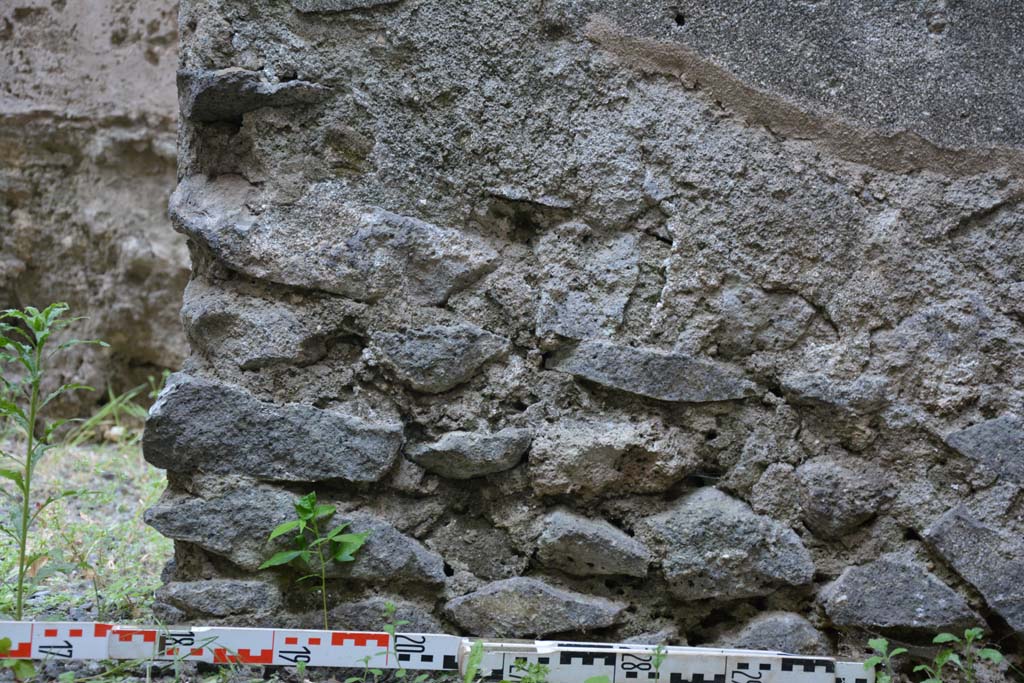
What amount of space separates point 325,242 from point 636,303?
0.64m

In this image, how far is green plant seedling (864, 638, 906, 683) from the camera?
1.74 meters

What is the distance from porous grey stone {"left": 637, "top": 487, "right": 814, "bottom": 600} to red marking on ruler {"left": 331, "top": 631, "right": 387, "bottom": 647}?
0.55m

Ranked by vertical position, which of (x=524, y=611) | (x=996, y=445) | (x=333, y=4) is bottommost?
(x=524, y=611)

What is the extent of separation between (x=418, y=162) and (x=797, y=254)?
0.80 meters

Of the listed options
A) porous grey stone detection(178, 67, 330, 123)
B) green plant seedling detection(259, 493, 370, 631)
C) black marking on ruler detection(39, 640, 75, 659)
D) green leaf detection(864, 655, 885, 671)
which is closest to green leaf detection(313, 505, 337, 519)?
green plant seedling detection(259, 493, 370, 631)

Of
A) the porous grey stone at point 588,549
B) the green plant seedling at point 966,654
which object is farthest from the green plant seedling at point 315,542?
the green plant seedling at point 966,654

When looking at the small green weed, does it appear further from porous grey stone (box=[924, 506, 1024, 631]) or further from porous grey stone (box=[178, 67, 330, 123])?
porous grey stone (box=[178, 67, 330, 123])

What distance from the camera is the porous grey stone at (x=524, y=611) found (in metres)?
1.83

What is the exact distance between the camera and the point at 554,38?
1.91 meters

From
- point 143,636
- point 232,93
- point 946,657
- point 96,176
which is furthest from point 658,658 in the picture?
point 96,176

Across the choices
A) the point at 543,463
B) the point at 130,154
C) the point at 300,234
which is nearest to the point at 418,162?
the point at 300,234

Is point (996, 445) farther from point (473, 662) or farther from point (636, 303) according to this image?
point (473, 662)

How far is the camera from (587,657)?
1734 millimetres

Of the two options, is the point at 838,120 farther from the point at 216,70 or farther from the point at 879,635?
the point at 216,70
